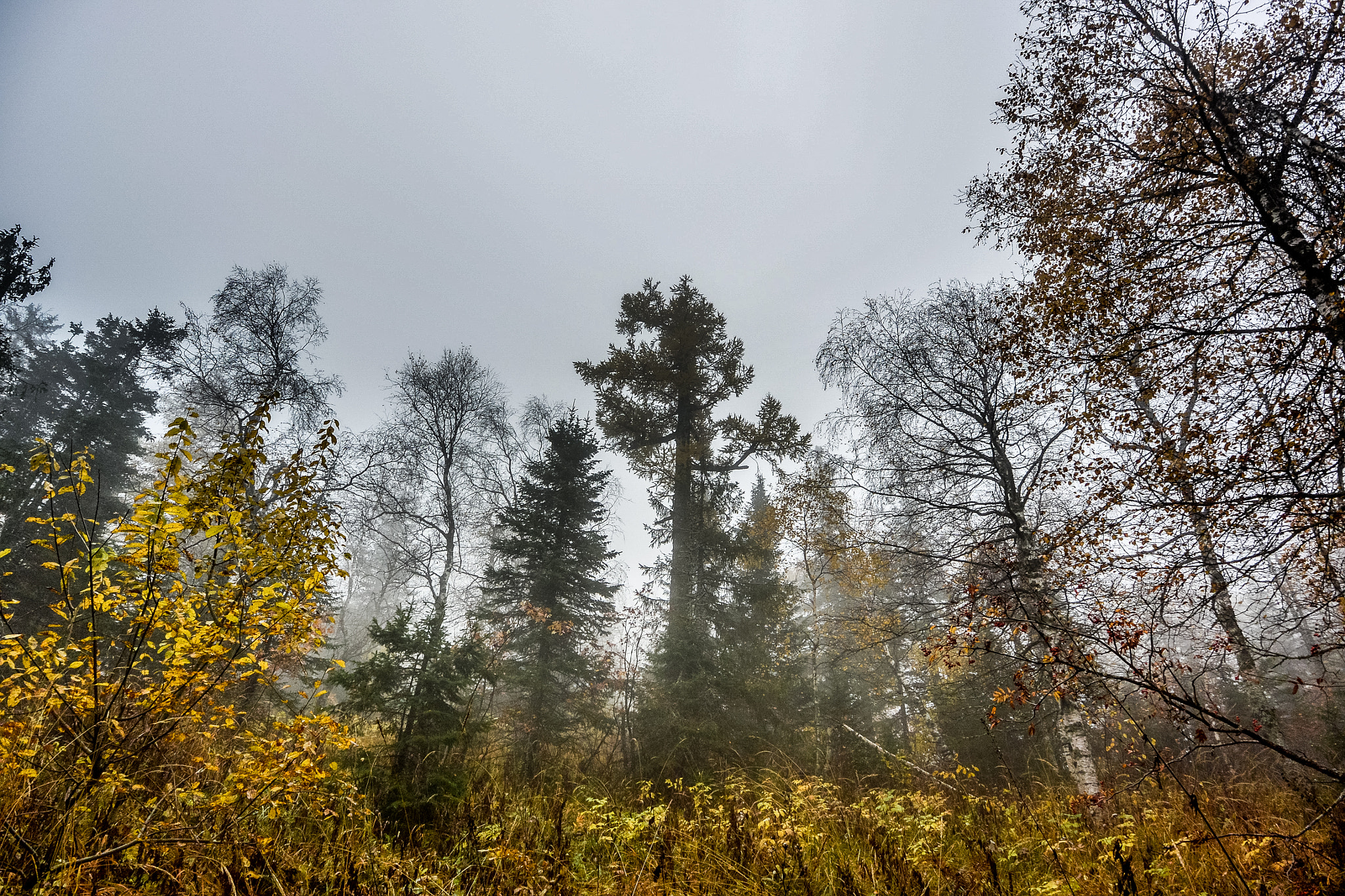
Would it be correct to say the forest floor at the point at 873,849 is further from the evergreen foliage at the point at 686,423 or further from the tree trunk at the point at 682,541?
the evergreen foliage at the point at 686,423

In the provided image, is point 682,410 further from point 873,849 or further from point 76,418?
point 76,418

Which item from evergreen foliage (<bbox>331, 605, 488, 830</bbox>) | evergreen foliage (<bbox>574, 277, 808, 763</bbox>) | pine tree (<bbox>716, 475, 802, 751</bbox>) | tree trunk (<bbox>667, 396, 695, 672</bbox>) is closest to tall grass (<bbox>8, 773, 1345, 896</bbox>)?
evergreen foliage (<bbox>331, 605, 488, 830</bbox>)

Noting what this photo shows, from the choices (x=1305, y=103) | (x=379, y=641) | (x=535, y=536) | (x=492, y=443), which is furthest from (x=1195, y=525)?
(x=492, y=443)

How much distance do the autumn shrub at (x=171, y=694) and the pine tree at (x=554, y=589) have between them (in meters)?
5.02

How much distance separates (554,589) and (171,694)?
739 cm

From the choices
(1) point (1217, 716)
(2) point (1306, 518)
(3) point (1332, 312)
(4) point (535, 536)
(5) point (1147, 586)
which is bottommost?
(1) point (1217, 716)

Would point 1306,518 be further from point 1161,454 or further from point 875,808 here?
point 875,808

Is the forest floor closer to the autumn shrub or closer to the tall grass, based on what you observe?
the tall grass

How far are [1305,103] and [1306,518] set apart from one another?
10.2 ft

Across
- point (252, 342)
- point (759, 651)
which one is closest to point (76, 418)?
point (252, 342)

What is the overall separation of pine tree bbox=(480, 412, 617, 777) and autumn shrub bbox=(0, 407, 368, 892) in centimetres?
502

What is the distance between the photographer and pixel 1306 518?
11.1 feet

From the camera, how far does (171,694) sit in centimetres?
298

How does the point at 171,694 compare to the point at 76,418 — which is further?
the point at 76,418
